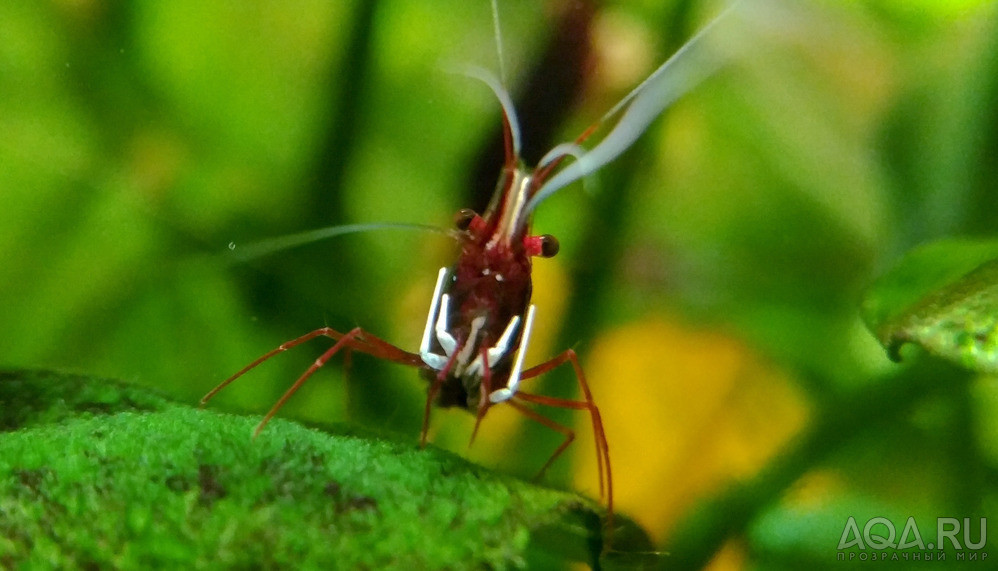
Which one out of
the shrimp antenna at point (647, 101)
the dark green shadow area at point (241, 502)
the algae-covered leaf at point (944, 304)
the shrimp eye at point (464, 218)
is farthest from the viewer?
the shrimp eye at point (464, 218)

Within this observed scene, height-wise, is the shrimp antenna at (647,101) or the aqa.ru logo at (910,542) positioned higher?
the shrimp antenna at (647,101)

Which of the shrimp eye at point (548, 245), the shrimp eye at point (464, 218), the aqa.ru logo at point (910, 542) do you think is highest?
the shrimp eye at point (464, 218)

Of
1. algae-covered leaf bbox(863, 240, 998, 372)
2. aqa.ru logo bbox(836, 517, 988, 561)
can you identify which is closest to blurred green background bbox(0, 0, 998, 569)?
aqa.ru logo bbox(836, 517, 988, 561)

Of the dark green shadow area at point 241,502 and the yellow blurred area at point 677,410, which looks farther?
the yellow blurred area at point 677,410

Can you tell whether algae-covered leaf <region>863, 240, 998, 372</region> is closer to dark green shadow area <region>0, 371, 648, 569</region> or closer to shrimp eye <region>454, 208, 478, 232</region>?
dark green shadow area <region>0, 371, 648, 569</region>

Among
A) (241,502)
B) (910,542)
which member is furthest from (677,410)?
(241,502)

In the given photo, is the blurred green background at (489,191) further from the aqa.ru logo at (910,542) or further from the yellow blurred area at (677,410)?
the aqa.ru logo at (910,542)

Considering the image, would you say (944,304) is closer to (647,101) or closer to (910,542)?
(910,542)

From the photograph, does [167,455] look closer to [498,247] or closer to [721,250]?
[498,247]

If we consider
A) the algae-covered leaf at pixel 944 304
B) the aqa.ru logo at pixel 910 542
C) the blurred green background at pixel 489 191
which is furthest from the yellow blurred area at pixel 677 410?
the algae-covered leaf at pixel 944 304
